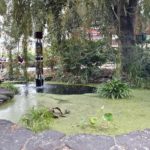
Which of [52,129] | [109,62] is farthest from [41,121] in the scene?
[109,62]

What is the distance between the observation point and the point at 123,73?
12289 millimetres

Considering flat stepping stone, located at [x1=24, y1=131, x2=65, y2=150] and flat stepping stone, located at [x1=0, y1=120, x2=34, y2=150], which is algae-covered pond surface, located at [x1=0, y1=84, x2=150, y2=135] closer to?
flat stepping stone, located at [x1=24, y1=131, x2=65, y2=150]

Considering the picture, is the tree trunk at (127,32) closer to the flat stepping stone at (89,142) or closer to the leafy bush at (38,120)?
the leafy bush at (38,120)

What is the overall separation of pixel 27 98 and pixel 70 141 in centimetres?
388

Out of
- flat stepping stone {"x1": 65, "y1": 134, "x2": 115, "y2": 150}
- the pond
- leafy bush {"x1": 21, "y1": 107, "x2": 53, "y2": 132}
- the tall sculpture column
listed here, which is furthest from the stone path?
the tall sculpture column

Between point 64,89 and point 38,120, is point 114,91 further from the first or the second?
point 38,120

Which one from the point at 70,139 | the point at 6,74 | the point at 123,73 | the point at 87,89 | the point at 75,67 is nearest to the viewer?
the point at 70,139

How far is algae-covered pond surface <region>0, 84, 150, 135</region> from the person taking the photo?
6359mm

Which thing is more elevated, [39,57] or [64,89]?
[39,57]

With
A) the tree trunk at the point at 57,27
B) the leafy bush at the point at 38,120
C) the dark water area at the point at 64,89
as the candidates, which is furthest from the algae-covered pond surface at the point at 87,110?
Answer: the tree trunk at the point at 57,27

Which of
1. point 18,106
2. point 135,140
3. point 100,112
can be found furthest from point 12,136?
point 18,106

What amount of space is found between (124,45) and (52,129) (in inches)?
282

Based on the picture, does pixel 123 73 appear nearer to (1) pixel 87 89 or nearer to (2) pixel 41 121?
(1) pixel 87 89

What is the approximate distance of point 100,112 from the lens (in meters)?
7.48
